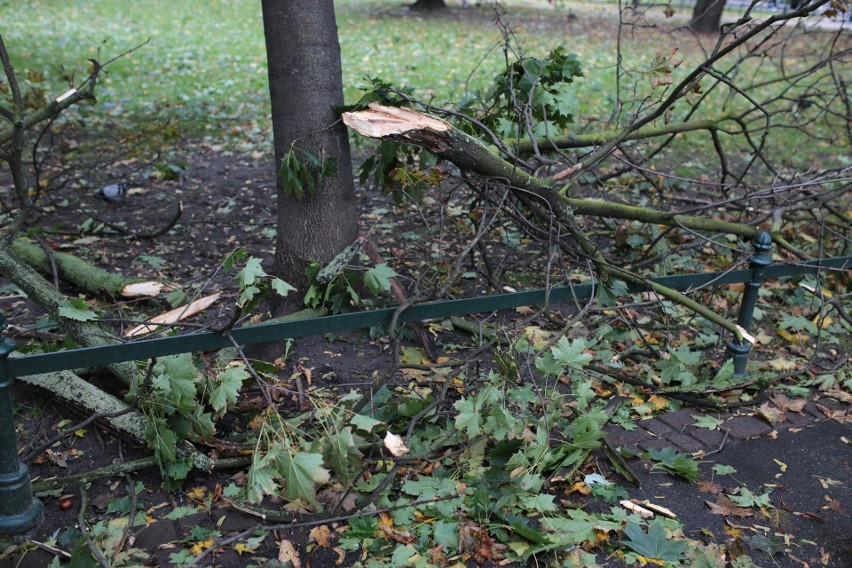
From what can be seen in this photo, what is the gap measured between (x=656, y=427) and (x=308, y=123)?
2.34 meters

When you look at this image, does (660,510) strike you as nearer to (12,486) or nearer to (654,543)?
(654,543)

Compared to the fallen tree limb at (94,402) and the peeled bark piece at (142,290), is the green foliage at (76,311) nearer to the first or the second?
the fallen tree limb at (94,402)

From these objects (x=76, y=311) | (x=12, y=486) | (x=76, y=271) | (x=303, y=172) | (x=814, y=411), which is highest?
(x=303, y=172)

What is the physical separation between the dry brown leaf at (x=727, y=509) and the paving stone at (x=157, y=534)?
2.09m

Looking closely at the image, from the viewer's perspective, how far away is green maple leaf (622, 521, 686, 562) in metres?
2.58

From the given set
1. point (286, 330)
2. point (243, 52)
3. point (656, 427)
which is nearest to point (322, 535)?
point (286, 330)

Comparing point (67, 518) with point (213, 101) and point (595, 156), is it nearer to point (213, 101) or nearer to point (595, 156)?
point (595, 156)

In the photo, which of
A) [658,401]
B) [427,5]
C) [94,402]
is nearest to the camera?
[94,402]

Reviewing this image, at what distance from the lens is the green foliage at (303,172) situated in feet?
12.1

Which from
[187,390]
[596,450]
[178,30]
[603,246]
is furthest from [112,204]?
[178,30]

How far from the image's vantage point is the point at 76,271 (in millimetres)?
4402

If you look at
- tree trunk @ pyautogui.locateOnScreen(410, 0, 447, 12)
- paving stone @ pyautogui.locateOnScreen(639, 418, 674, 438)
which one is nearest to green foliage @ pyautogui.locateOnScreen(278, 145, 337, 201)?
paving stone @ pyautogui.locateOnScreen(639, 418, 674, 438)

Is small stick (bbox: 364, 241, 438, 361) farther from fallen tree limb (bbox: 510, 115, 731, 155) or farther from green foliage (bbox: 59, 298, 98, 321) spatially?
green foliage (bbox: 59, 298, 98, 321)

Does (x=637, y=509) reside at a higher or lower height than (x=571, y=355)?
lower
